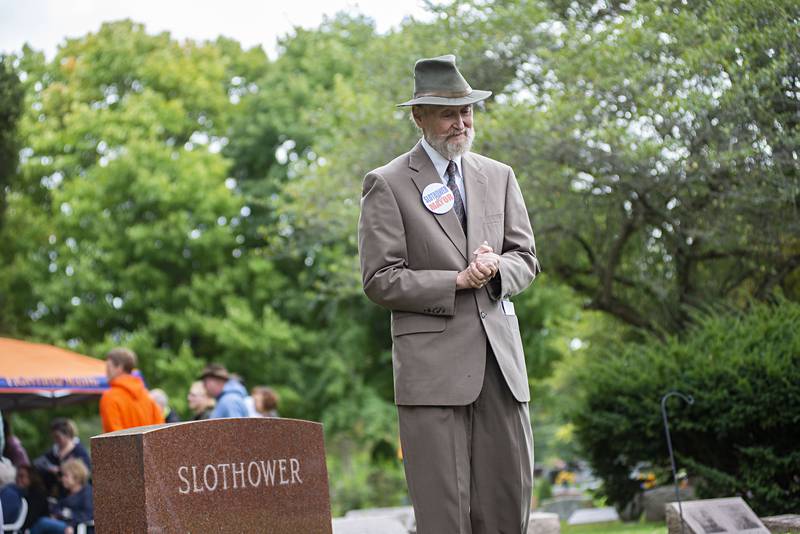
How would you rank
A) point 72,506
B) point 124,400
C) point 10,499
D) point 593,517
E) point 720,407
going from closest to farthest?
point 720,407
point 124,400
point 10,499
point 72,506
point 593,517

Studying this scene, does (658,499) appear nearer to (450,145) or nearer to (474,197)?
(474,197)

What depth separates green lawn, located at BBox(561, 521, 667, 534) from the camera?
9438 millimetres

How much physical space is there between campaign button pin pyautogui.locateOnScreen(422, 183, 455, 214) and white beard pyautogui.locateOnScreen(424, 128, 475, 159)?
15cm

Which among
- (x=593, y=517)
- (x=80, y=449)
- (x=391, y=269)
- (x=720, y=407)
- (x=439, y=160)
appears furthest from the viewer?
(x=593, y=517)

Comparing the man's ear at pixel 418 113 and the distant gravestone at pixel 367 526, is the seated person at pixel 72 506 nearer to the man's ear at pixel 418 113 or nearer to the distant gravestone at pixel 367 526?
the distant gravestone at pixel 367 526

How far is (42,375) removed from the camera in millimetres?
11227

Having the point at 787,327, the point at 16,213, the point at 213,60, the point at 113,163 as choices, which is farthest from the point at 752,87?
the point at 213,60

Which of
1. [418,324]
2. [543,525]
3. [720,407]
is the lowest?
[543,525]

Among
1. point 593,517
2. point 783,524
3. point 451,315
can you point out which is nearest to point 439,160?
point 451,315

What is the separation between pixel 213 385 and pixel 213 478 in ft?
18.3

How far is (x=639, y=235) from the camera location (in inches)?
546

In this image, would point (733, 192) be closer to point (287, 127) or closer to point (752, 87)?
point (752, 87)

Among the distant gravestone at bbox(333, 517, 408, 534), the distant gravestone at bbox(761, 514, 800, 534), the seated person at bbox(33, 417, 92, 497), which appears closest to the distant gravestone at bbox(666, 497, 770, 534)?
the distant gravestone at bbox(761, 514, 800, 534)

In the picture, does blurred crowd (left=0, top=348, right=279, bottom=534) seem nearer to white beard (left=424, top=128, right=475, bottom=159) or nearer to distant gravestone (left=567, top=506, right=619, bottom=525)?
distant gravestone (left=567, top=506, right=619, bottom=525)
